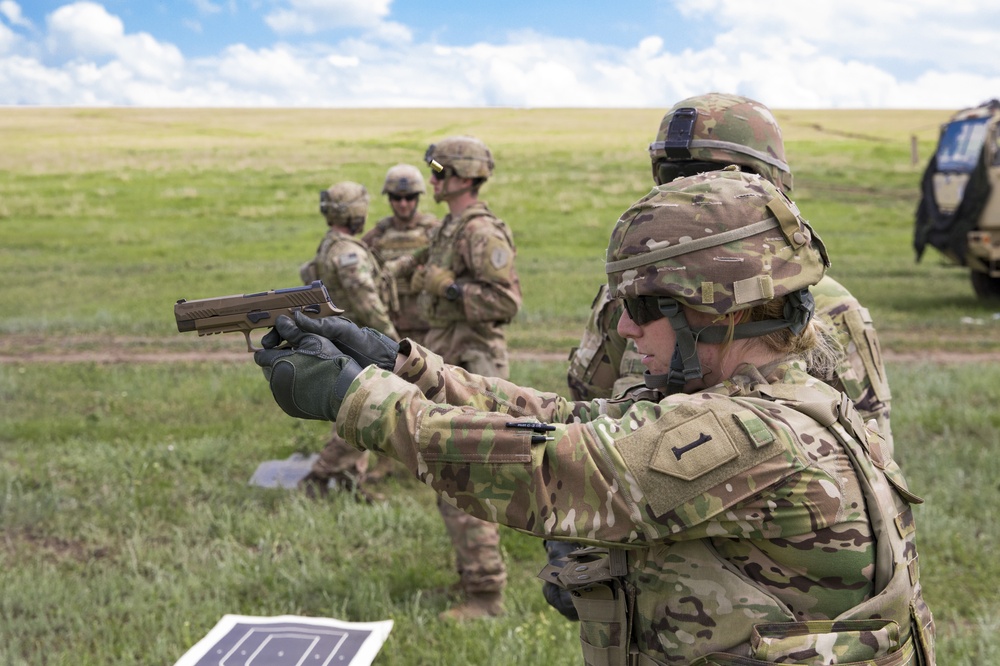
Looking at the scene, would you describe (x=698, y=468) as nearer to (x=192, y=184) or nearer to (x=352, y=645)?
(x=352, y=645)

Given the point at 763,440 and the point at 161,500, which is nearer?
the point at 763,440

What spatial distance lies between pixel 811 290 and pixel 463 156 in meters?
3.04

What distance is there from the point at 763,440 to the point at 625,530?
32 cm

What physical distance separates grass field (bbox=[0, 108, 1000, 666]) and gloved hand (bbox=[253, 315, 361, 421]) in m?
2.46

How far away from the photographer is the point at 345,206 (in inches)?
280

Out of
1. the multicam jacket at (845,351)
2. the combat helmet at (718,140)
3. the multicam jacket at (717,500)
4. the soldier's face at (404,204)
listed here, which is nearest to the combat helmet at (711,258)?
the multicam jacket at (717,500)

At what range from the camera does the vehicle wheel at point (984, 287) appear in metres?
16.1

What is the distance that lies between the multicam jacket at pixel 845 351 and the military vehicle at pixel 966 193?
42.2ft

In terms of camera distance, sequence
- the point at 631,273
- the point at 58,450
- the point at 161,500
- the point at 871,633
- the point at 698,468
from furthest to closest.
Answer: the point at 58,450 < the point at 161,500 < the point at 631,273 < the point at 871,633 < the point at 698,468

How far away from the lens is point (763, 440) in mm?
1932

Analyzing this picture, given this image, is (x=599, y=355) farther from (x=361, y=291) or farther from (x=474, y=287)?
(x=361, y=291)

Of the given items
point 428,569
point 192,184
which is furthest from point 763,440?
point 192,184

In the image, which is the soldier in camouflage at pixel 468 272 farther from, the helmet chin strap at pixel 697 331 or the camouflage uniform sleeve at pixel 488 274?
the helmet chin strap at pixel 697 331

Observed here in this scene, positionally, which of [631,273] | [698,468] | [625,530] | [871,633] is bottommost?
[871,633]
